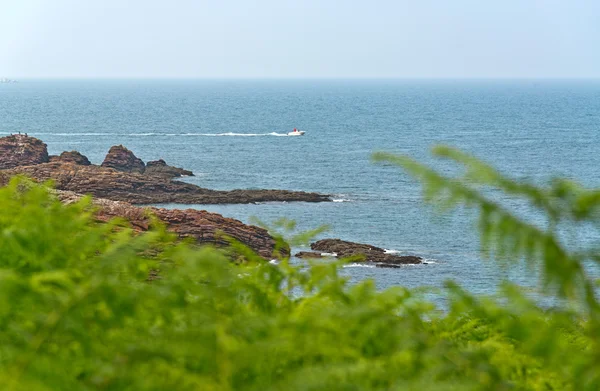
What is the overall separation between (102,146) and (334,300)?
100156 millimetres

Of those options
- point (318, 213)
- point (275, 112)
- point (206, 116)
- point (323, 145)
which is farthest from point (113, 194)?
point (275, 112)

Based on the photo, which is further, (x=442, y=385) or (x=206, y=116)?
(x=206, y=116)

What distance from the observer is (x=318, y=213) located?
194 feet

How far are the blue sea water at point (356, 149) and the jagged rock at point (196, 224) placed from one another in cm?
504

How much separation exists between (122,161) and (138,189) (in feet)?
35.6

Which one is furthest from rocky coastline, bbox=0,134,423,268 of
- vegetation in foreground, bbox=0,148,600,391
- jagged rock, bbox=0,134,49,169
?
vegetation in foreground, bbox=0,148,600,391

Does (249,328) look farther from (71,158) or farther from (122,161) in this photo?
(122,161)

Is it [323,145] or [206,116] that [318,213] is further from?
[206,116]

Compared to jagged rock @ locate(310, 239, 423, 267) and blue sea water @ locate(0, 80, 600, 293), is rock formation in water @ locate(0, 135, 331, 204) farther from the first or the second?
jagged rock @ locate(310, 239, 423, 267)

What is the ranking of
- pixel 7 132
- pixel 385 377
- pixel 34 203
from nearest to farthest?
Result: pixel 385 377, pixel 34 203, pixel 7 132

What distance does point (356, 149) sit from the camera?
104m

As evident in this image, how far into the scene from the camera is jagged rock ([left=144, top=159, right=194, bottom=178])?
242 feet

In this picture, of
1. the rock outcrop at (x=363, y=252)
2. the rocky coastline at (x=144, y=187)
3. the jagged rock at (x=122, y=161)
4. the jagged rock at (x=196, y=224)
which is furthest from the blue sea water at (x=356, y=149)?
the jagged rock at (x=122, y=161)

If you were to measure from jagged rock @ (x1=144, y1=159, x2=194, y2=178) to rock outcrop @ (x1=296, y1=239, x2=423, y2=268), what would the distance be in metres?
28.5
